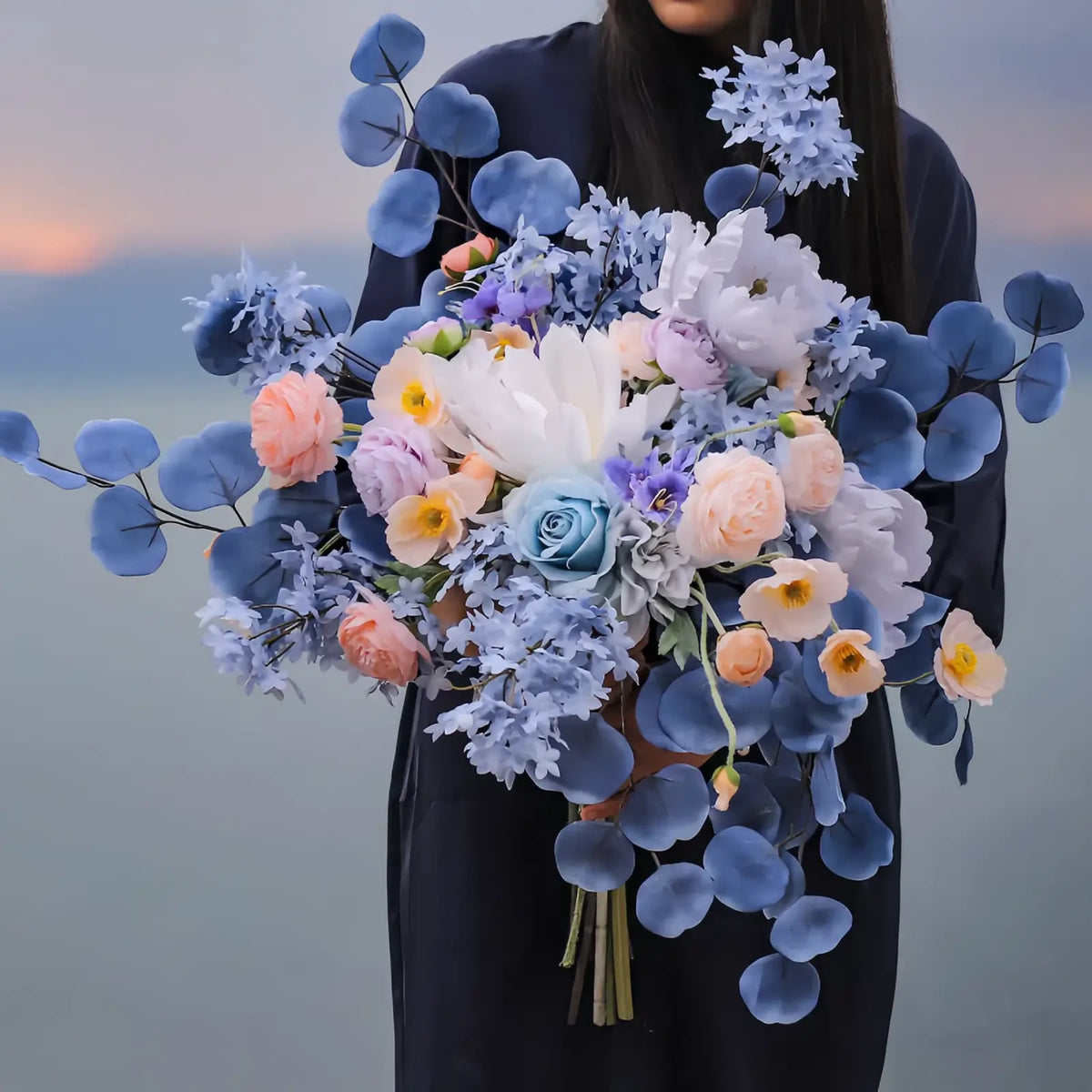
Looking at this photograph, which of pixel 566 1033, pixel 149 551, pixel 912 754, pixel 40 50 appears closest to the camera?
pixel 149 551

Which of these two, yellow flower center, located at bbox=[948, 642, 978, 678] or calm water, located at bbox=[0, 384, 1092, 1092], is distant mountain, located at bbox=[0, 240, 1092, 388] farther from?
yellow flower center, located at bbox=[948, 642, 978, 678]

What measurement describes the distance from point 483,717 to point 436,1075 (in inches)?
17.9

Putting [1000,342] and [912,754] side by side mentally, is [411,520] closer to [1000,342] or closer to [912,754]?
[1000,342]

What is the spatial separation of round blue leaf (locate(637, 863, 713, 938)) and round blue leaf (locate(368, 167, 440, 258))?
0.41 metres

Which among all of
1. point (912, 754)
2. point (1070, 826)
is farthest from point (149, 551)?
point (1070, 826)

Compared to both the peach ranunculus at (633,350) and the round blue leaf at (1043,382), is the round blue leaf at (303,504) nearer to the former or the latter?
the peach ranunculus at (633,350)

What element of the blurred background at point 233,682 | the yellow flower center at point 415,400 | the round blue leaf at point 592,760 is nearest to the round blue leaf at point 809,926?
the round blue leaf at point 592,760

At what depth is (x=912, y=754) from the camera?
1.63 m

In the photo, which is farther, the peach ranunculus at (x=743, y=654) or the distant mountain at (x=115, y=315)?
the distant mountain at (x=115, y=315)

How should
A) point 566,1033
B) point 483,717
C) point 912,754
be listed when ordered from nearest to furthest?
1. point 483,717
2. point 566,1033
3. point 912,754

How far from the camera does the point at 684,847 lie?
0.92m

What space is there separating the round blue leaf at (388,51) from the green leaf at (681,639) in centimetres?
38

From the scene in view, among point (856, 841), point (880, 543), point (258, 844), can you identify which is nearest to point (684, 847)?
point (856, 841)

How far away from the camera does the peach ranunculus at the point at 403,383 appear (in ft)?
2.27
